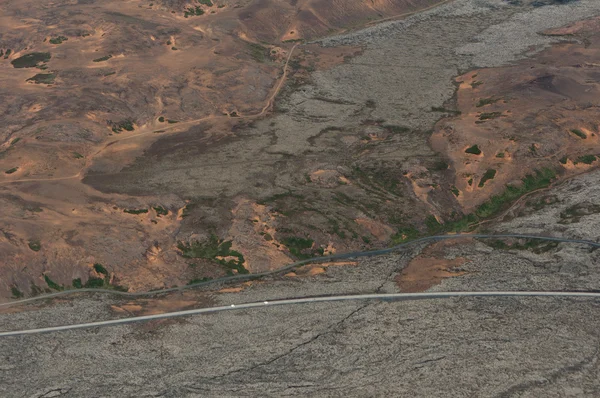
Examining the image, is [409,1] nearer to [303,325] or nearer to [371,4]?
[371,4]

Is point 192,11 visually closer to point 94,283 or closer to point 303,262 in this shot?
point 303,262

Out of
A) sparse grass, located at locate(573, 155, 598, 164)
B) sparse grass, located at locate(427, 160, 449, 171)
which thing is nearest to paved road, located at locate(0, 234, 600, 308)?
sparse grass, located at locate(427, 160, 449, 171)

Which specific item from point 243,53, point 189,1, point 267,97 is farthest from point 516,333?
point 189,1

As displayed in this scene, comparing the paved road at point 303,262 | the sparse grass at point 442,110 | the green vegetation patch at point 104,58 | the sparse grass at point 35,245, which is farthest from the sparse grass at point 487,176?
the green vegetation patch at point 104,58

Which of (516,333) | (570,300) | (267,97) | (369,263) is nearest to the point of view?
(516,333)

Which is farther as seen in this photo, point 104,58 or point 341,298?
point 104,58

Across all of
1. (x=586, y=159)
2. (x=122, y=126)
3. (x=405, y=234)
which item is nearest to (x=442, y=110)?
(x=586, y=159)

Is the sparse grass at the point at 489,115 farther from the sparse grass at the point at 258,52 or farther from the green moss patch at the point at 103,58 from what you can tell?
the green moss patch at the point at 103,58
